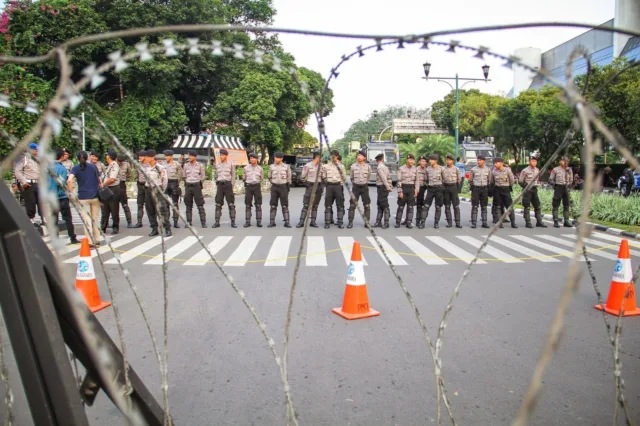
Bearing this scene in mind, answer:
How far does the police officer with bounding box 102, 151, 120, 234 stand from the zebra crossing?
76 cm

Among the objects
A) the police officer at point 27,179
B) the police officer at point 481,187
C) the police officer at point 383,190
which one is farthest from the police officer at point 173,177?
the police officer at point 481,187

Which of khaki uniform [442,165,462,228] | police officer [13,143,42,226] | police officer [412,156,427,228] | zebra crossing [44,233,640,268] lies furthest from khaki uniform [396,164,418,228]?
police officer [13,143,42,226]

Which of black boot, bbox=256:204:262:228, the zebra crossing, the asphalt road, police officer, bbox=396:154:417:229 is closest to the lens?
the asphalt road

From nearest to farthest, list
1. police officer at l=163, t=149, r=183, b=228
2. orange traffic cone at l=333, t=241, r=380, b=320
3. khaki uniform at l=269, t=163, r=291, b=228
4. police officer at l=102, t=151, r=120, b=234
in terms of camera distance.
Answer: orange traffic cone at l=333, t=241, r=380, b=320
police officer at l=102, t=151, r=120, b=234
police officer at l=163, t=149, r=183, b=228
khaki uniform at l=269, t=163, r=291, b=228

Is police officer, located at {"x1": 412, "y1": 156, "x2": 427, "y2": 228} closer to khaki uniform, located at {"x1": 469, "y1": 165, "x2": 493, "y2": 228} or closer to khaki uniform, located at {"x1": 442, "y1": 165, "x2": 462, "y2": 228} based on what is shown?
khaki uniform, located at {"x1": 442, "y1": 165, "x2": 462, "y2": 228}

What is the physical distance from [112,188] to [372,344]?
31.6 ft

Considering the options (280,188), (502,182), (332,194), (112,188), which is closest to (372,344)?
(332,194)

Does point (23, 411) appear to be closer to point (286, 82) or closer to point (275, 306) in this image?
point (275, 306)

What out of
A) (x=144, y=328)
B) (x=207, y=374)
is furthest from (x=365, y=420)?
(x=144, y=328)

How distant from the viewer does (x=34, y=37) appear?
24547 millimetres

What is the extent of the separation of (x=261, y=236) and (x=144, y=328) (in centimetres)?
676

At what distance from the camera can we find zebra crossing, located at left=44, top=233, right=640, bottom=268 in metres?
9.05

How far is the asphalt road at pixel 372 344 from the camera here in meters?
3.65

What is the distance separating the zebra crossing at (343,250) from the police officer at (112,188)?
2.49 ft
